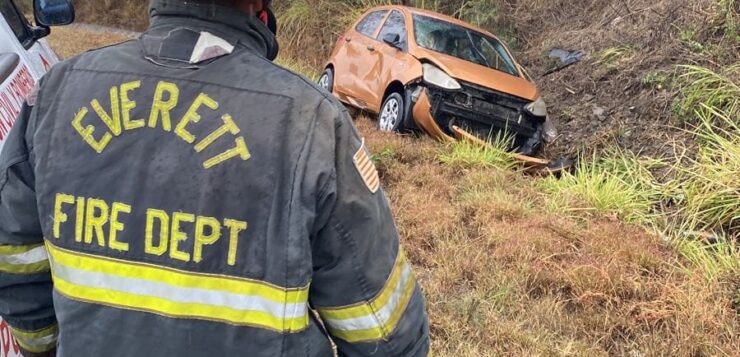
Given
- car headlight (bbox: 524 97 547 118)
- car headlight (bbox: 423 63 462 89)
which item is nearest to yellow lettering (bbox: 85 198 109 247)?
car headlight (bbox: 423 63 462 89)

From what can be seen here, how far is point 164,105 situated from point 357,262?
1.40ft

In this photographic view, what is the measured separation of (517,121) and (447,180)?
1862 millimetres

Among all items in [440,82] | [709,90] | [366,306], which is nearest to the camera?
[366,306]

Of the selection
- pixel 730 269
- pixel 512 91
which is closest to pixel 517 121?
pixel 512 91

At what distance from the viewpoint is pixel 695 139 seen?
6.14 meters

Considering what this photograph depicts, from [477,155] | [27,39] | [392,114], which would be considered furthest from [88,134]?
[392,114]

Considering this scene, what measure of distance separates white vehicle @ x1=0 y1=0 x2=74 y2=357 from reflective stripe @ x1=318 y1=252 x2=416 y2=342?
95 centimetres

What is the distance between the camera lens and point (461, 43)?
7.87m

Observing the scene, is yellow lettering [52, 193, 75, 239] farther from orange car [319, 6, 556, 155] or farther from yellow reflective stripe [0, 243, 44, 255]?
orange car [319, 6, 556, 155]

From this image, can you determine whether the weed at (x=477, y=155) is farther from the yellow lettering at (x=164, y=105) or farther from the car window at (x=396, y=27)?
the yellow lettering at (x=164, y=105)

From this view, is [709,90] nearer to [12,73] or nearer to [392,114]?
[392,114]

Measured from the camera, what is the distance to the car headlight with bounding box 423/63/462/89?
6.87 m

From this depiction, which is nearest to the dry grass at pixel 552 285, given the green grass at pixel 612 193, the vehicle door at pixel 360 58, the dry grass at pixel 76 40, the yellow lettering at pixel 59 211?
the green grass at pixel 612 193

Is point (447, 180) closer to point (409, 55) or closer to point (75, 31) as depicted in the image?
point (409, 55)
